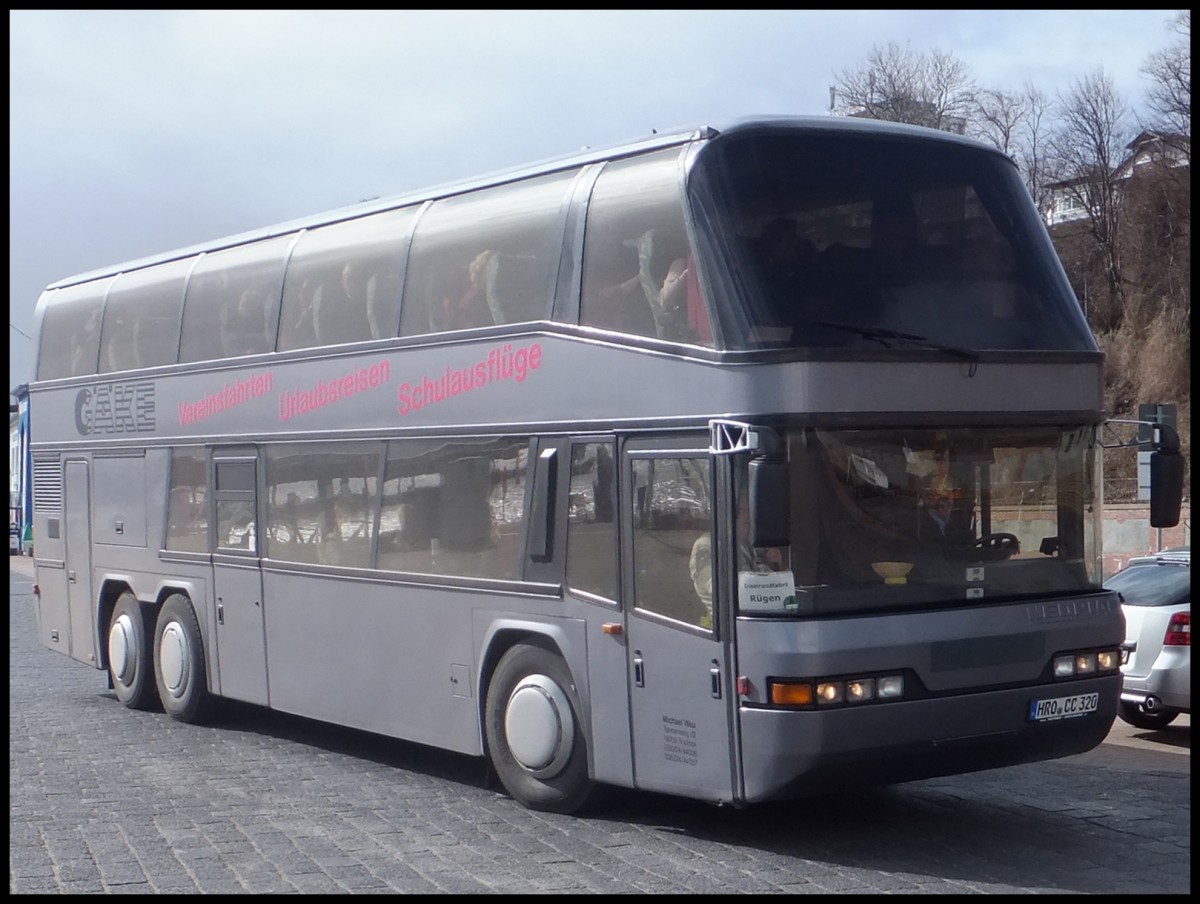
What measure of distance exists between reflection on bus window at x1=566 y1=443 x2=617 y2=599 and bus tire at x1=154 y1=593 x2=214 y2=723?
5.56 m

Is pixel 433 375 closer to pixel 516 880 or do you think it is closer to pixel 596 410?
pixel 596 410

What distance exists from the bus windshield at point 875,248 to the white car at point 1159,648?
13.5 feet

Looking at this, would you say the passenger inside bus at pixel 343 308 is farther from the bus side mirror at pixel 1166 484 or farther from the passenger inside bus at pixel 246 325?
the bus side mirror at pixel 1166 484

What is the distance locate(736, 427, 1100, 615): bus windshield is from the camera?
27.5 feet

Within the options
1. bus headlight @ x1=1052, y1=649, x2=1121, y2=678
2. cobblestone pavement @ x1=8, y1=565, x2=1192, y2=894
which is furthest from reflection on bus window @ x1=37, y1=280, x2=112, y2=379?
bus headlight @ x1=1052, y1=649, x2=1121, y2=678

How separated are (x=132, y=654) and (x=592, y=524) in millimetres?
7130

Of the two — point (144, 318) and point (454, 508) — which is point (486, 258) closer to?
point (454, 508)

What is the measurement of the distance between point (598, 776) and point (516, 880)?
4.79ft

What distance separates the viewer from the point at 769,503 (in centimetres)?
797

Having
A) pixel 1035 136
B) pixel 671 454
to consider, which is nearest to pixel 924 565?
pixel 671 454

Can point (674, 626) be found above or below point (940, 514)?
below

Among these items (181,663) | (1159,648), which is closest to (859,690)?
(1159,648)

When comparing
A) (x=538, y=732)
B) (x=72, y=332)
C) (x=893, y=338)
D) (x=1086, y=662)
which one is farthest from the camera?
(x=72, y=332)

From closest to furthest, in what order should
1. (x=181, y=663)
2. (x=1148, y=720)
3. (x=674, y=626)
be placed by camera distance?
(x=674, y=626) → (x=1148, y=720) → (x=181, y=663)
